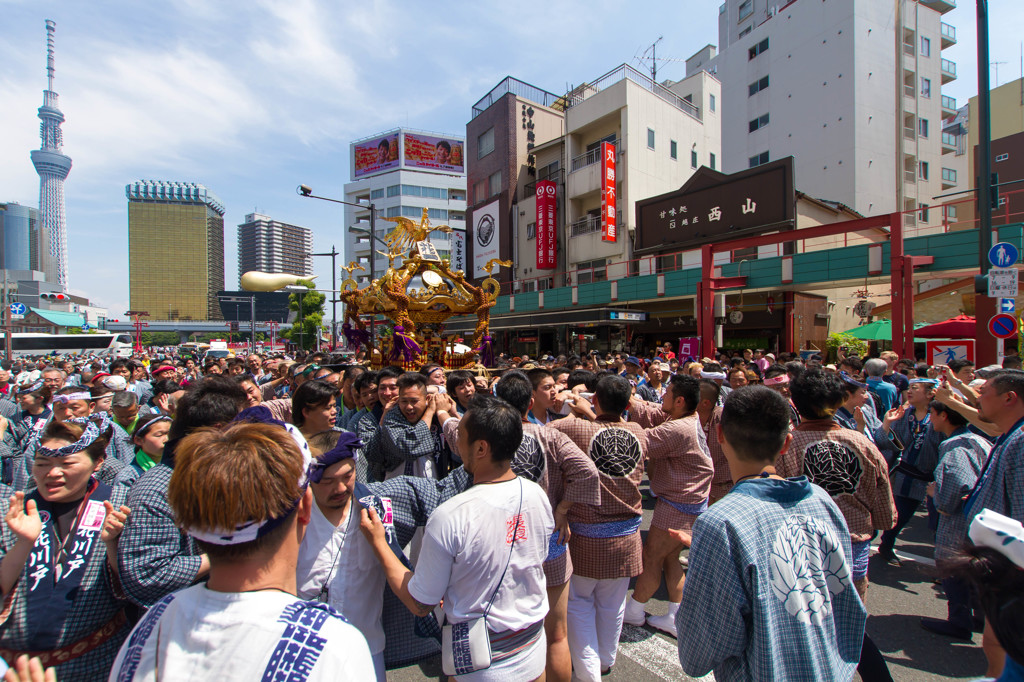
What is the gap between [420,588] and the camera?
197cm

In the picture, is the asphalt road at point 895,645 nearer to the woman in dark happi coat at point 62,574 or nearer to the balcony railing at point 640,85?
the woman in dark happi coat at point 62,574

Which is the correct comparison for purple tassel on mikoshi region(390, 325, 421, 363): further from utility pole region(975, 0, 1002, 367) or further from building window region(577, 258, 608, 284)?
building window region(577, 258, 608, 284)

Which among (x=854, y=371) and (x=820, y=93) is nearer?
(x=854, y=371)

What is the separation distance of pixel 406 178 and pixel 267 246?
104023 mm

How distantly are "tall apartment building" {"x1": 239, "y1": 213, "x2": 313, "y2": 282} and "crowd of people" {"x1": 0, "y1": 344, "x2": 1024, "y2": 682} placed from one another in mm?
150677

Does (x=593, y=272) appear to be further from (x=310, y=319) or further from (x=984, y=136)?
(x=310, y=319)

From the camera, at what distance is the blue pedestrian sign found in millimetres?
7602

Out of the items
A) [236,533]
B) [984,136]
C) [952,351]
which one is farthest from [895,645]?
[984,136]

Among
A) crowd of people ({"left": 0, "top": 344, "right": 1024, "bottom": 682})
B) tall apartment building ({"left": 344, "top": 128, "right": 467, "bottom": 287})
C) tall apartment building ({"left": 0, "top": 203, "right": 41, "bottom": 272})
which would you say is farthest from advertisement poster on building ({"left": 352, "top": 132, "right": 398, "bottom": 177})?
tall apartment building ({"left": 0, "top": 203, "right": 41, "bottom": 272})

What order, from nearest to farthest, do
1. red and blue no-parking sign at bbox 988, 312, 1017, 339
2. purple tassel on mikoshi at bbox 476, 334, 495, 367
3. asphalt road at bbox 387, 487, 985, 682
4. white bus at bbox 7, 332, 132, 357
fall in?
asphalt road at bbox 387, 487, 985, 682 → red and blue no-parking sign at bbox 988, 312, 1017, 339 → purple tassel on mikoshi at bbox 476, 334, 495, 367 → white bus at bbox 7, 332, 132, 357

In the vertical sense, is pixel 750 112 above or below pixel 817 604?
above

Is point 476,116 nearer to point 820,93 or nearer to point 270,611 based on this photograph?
point 820,93

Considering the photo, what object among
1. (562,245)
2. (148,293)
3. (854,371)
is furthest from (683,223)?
(148,293)

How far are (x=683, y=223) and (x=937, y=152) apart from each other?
720 inches
